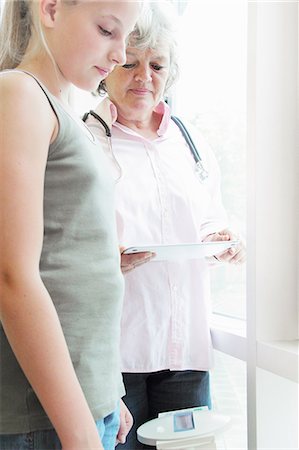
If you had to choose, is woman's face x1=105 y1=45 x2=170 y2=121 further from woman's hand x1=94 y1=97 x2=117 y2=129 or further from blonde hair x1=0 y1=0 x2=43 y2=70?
blonde hair x1=0 y1=0 x2=43 y2=70

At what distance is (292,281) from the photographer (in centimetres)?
102

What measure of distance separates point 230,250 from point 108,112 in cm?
36

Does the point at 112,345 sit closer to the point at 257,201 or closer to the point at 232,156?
the point at 257,201

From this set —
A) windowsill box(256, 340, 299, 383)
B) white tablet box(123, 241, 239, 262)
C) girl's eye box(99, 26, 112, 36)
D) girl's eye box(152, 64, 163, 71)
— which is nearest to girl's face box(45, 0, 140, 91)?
girl's eye box(99, 26, 112, 36)

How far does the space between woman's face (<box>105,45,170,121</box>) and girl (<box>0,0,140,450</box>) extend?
328 mm

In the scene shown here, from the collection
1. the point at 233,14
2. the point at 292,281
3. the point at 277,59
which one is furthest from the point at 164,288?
the point at 233,14

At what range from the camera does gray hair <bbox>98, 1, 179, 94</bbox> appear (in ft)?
3.42

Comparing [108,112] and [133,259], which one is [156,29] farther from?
[133,259]

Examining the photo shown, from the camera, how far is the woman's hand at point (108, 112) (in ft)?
3.49

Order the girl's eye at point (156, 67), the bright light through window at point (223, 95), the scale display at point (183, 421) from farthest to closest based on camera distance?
the bright light through window at point (223, 95), the girl's eye at point (156, 67), the scale display at point (183, 421)

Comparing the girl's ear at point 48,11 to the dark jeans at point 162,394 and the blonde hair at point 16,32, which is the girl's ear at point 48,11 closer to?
the blonde hair at point 16,32

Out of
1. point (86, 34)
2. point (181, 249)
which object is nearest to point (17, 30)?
point (86, 34)

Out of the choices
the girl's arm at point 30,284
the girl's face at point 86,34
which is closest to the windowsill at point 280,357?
the girl's arm at point 30,284

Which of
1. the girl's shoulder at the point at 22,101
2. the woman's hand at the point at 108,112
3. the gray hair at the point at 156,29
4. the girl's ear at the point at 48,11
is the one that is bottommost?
the girl's shoulder at the point at 22,101
